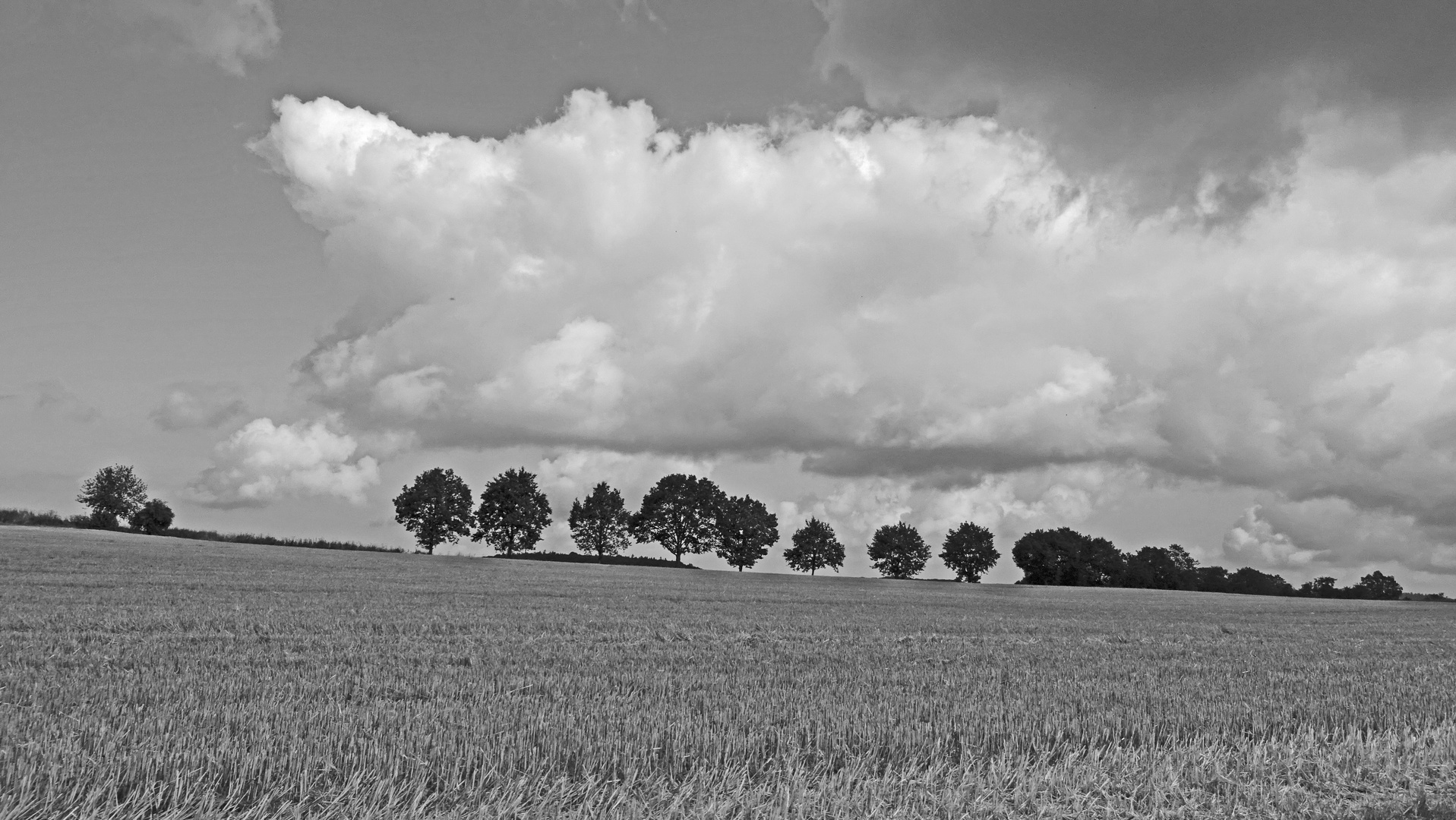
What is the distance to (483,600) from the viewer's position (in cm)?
3359

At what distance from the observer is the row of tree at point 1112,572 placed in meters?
137

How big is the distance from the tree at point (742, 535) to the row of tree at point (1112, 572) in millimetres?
40208

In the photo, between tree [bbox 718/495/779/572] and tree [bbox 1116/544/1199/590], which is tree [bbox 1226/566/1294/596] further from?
tree [bbox 718/495/779/572]

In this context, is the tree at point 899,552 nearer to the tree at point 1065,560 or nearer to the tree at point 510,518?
the tree at point 1065,560

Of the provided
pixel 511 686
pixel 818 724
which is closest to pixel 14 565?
pixel 511 686

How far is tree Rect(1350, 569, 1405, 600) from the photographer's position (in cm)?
14025

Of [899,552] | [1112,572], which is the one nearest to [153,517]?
[899,552]

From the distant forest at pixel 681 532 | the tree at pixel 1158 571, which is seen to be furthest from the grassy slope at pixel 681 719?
the tree at pixel 1158 571

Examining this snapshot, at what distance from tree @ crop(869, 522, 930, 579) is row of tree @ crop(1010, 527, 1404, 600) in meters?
16.2

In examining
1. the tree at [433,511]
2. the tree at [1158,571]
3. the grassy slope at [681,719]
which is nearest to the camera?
the grassy slope at [681,719]

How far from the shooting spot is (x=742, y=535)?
125 meters

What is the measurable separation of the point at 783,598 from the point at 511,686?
3316 centimetres

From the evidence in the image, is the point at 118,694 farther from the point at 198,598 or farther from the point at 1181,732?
the point at 198,598

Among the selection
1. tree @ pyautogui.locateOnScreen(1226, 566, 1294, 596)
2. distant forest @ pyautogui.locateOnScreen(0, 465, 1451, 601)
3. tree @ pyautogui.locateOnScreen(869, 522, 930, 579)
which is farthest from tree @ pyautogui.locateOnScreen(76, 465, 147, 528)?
tree @ pyautogui.locateOnScreen(1226, 566, 1294, 596)
